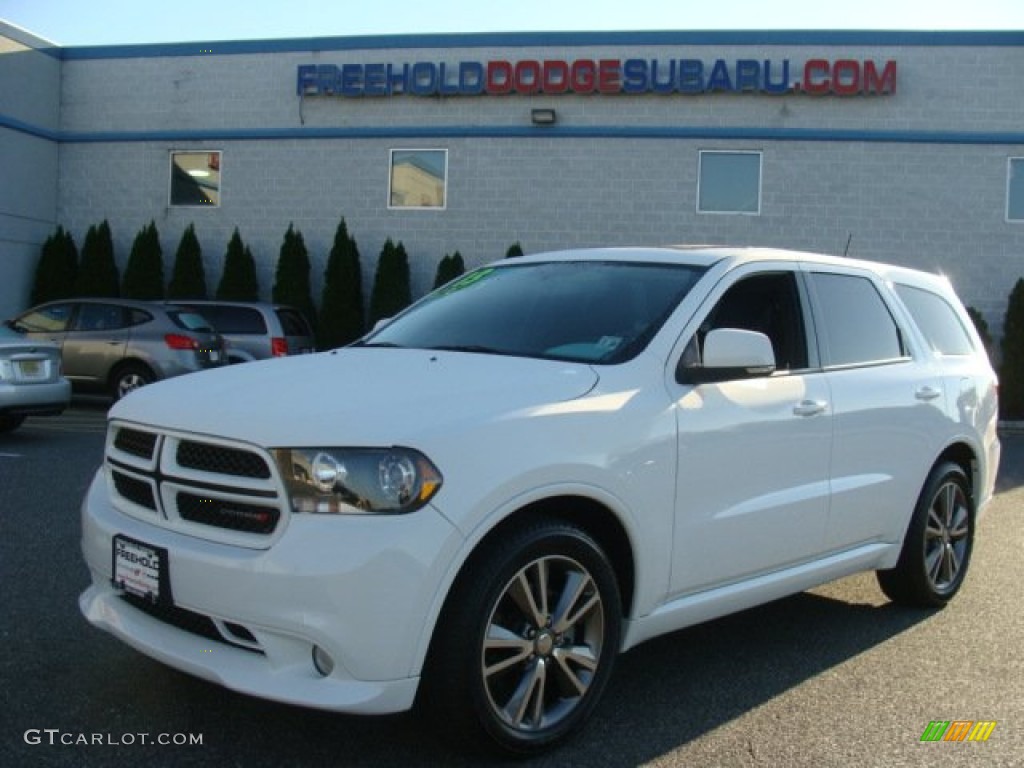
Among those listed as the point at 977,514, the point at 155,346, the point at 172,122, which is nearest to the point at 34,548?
the point at 977,514

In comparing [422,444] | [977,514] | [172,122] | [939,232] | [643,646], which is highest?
[172,122]

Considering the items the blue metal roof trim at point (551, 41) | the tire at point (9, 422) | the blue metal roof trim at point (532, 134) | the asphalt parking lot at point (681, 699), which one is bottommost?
the asphalt parking lot at point (681, 699)

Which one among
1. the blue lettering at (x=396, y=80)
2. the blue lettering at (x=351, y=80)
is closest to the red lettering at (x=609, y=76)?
the blue lettering at (x=396, y=80)

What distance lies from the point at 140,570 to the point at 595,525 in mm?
1504

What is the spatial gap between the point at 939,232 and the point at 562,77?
6.86 m

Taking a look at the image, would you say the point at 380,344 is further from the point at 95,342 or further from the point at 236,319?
the point at 236,319

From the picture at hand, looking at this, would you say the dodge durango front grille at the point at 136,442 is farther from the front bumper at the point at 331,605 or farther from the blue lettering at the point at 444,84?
the blue lettering at the point at 444,84

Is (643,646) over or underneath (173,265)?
underneath

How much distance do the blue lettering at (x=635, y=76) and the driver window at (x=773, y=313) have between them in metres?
14.1

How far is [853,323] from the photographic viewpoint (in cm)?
502

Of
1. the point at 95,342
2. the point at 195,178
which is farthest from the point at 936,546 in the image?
the point at 195,178

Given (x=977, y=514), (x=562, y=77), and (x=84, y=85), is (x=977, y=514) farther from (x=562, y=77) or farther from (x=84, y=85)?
(x=84, y=85)

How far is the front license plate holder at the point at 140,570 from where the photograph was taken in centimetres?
326

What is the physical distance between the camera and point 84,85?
20.3m
